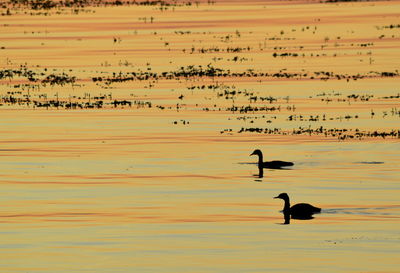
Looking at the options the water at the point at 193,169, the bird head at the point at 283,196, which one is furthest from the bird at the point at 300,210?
the bird head at the point at 283,196

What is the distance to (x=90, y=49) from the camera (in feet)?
229

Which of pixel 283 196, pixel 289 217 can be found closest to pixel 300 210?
pixel 289 217

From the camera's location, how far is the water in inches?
949

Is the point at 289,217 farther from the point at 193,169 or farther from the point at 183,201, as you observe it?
the point at 193,169

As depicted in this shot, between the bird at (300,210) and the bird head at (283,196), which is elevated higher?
the bird head at (283,196)

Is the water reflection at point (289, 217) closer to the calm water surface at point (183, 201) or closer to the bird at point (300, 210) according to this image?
the bird at point (300, 210)

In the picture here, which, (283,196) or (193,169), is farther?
(193,169)

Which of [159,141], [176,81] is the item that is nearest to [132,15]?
[176,81]

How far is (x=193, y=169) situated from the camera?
112 feet

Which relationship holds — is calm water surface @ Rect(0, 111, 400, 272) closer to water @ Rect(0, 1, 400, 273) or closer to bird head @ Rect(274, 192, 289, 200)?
water @ Rect(0, 1, 400, 273)

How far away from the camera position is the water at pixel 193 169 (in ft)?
79.1

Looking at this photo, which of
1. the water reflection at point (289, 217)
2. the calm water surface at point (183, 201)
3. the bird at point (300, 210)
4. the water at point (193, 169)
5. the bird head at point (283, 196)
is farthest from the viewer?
the bird head at point (283, 196)

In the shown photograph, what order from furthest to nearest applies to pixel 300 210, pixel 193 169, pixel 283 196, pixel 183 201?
pixel 193 169 < pixel 183 201 < pixel 283 196 < pixel 300 210

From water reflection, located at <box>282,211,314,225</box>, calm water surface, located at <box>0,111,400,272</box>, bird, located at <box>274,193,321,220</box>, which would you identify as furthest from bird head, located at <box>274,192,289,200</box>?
water reflection, located at <box>282,211,314,225</box>
